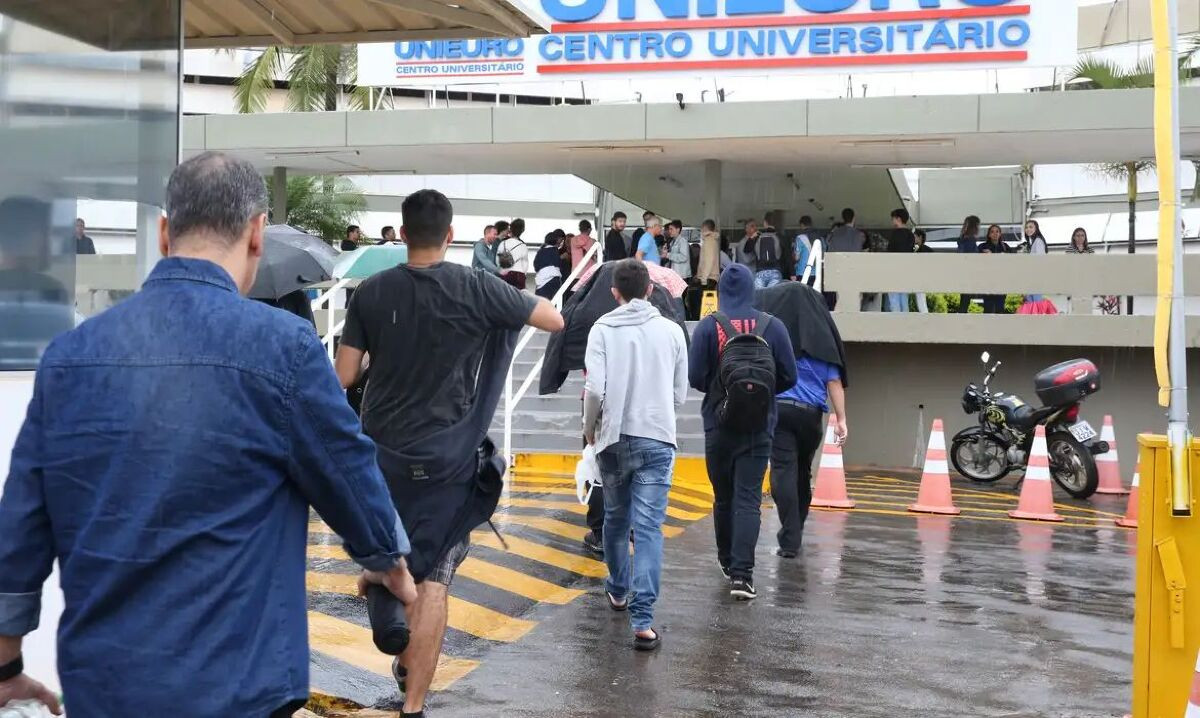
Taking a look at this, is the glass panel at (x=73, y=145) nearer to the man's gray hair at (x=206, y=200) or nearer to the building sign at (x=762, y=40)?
the man's gray hair at (x=206, y=200)

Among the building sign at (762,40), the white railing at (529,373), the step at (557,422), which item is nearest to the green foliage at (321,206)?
the building sign at (762,40)

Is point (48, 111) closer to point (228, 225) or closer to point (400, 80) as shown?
point (228, 225)

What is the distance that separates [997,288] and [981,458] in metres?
2.64

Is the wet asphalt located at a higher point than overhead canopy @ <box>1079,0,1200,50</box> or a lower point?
lower

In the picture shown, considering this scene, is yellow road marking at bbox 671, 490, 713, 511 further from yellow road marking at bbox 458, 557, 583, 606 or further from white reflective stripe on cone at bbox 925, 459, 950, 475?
yellow road marking at bbox 458, 557, 583, 606

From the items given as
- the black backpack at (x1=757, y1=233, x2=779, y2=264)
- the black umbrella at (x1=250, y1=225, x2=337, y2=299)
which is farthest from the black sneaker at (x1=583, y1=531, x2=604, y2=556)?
the black backpack at (x1=757, y1=233, x2=779, y2=264)

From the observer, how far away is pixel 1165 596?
532 centimetres

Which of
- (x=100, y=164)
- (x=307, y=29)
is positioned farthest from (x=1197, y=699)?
(x=307, y=29)

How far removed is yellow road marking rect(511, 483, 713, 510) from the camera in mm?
12336

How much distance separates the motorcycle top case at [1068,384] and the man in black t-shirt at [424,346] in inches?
435

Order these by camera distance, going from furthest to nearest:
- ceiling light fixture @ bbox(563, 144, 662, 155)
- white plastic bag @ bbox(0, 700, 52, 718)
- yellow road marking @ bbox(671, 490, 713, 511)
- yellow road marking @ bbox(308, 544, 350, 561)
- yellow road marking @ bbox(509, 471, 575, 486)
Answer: ceiling light fixture @ bbox(563, 144, 662, 155) < yellow road marking @ bbox(509, 471, 575, 486) < yellow road marking @ bbox(671, 490, 713, 511) < yellow road marking @ bbox(308, 544, 350, 561) < white plastic bag @ bbox(0, 700, 52, 718)

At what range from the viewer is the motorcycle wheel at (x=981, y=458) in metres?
16.1

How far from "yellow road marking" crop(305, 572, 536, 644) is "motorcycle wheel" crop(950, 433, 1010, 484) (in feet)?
31.7

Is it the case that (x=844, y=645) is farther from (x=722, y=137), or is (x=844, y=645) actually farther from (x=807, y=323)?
(x=722, y=137)
